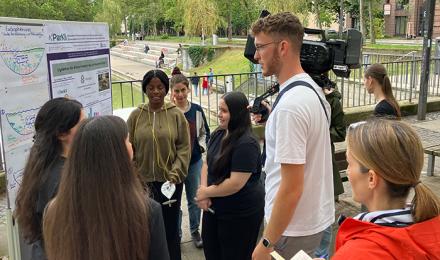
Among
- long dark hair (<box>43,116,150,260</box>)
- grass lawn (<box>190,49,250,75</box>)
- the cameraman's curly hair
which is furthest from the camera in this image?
grass lawn (<box>190,49,250,75</box>)

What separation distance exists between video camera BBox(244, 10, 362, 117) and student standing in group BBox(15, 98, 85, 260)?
1092 mm

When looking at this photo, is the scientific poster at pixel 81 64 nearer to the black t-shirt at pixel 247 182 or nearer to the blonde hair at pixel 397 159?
the black t-shirt at pixel 247 182

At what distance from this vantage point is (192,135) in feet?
13.9

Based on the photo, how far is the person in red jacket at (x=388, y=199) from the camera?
1.40 metres

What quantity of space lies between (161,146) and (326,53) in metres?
1.52

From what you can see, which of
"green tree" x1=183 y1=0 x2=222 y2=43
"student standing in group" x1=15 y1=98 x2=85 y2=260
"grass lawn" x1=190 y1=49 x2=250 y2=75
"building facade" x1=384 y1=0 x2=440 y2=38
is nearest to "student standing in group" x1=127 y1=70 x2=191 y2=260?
"student standing in group" x1=15 y1=98 x2=85 y2=260

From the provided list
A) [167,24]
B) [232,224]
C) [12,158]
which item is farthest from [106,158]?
[167,24]

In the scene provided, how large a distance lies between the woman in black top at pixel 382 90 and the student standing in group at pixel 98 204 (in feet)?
10.7

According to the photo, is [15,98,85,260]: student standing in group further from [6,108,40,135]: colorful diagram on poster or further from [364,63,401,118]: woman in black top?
[364,63,401,118]: woman in black top

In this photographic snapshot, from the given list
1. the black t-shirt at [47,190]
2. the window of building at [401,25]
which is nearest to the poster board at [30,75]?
the black t-shirt at [47,190]

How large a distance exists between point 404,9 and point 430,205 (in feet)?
185

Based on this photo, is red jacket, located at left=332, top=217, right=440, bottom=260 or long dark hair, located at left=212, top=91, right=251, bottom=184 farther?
long dark hair, located at left=212, top=91, right=251, bottom=184

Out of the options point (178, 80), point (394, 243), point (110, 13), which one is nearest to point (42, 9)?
point (110, 13)

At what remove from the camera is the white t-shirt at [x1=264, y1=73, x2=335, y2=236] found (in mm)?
2037
